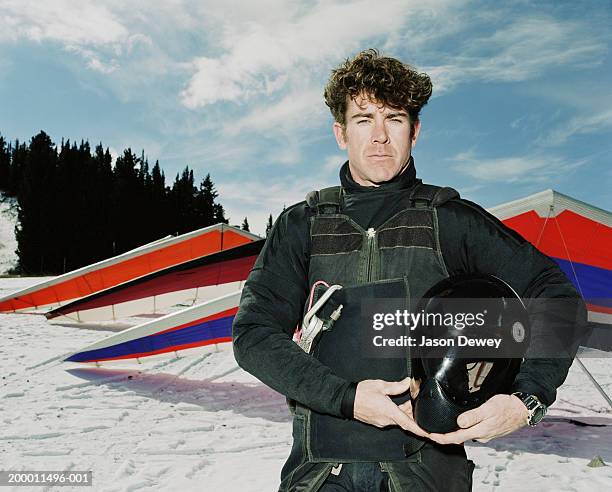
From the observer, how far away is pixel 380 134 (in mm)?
1870

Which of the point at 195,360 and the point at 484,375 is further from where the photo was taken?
the point at 195,360

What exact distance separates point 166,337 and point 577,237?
5.40 m

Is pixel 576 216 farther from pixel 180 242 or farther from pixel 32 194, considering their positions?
pixel 32 194

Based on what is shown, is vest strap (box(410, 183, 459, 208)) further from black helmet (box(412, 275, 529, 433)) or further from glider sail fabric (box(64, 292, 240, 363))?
glider sail fabric (box(64, 292, 240, 363))

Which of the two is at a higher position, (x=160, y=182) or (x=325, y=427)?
(x=160, y=182)

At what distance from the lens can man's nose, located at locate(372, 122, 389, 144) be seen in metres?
1.87

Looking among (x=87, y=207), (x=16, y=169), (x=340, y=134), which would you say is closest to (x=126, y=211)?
(x=87, y=207)

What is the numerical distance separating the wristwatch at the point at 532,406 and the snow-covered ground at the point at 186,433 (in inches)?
109

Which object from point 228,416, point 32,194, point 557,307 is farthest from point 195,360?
point 32,194

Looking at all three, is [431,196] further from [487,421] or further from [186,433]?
[186,433]

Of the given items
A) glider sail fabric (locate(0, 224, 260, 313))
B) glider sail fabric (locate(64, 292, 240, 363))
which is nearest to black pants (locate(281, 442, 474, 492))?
glider sail fabric (locate(64, 292, 240, 363))

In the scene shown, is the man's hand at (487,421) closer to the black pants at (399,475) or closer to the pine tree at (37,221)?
the black pants at (399,475)

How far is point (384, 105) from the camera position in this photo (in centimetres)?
190

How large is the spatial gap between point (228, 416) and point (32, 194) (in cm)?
6218
